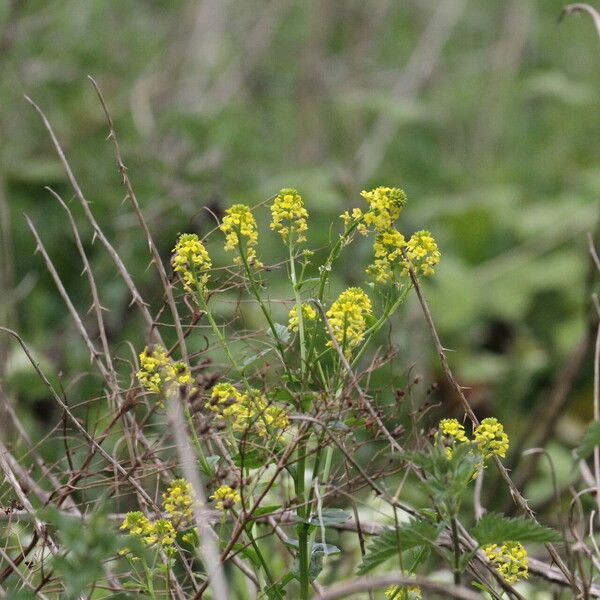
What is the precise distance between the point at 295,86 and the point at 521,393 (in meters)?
2.29

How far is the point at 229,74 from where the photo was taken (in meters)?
5.03

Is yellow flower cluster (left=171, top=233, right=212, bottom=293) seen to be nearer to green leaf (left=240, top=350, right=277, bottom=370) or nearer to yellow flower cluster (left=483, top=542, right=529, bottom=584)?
green leaf (left=240, top=350, right=277, bottom=370)

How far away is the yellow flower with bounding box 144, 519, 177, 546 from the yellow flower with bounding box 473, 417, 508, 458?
1.10 feet

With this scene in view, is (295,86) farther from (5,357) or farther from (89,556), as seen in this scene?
(89,556)

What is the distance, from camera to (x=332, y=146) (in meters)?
5.54

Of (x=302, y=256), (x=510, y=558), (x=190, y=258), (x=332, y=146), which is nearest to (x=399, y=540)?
(x=510, y=558)

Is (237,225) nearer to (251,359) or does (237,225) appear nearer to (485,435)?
(251,359)

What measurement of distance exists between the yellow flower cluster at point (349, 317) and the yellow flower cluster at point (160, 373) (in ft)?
0.53

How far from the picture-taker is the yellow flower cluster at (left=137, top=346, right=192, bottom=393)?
3.88 ft

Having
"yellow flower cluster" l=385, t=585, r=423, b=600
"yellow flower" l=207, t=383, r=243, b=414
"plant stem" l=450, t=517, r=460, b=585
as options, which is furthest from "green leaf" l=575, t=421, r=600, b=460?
"yellow flower" l=207, t=383, r=243, b=414

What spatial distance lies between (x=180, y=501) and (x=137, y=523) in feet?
0.19

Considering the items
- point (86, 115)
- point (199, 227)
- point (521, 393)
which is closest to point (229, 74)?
point (86, 115)

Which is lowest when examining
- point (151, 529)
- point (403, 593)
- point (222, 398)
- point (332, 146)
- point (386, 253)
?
point (332, 146)

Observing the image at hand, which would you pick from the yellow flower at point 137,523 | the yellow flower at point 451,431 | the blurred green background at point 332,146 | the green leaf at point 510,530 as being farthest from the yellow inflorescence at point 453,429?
the blurred green background at point 332,146
